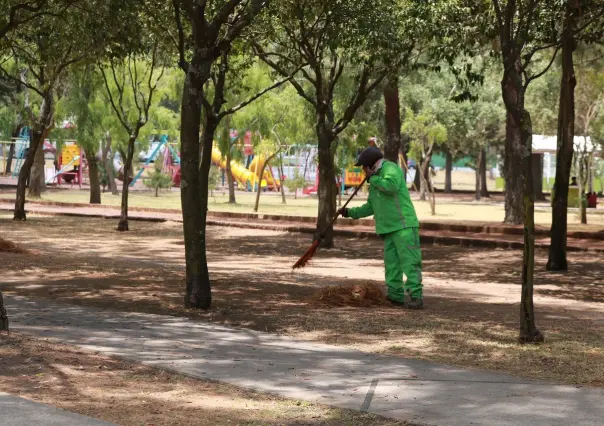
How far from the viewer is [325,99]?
72.8 feet

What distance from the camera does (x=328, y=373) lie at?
25.0 feet

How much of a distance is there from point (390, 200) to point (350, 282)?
3610 millimetres

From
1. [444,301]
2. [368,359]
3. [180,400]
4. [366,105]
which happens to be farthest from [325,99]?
[366,105]

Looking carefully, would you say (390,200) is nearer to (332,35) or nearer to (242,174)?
(332,35)

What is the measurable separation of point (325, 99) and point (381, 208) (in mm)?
10723

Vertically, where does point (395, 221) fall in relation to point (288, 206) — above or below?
above

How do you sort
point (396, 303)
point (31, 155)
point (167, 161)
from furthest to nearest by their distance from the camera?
point (167, 161) → point (31, 155) → point (396, 303)

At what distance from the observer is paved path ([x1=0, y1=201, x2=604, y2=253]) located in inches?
906

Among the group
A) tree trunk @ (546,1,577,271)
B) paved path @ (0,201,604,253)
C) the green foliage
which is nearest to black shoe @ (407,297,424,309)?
tree trunk @ (546,1,577,271)

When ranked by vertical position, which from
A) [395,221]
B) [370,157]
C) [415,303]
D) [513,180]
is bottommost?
[415,303]

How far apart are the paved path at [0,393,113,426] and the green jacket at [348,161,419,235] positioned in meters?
A: 5.80

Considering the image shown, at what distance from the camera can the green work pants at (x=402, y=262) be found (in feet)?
38.1

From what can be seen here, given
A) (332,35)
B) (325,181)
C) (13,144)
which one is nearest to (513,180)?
(325,181)

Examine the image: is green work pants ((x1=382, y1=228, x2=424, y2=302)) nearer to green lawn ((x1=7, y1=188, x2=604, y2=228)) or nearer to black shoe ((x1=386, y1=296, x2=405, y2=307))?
black shoe ((x1=386, y1=296, x2=405, y2=307))
